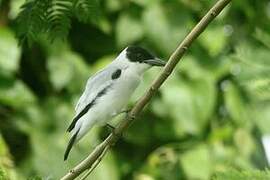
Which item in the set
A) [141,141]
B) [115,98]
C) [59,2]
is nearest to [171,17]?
[141,141]

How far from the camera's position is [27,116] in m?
2.49

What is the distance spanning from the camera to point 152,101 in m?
2.62

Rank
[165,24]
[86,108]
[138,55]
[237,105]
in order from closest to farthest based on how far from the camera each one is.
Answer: [86,108]
[138,55]
[165,24]
[237,105]

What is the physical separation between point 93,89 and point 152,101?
142 centimetres

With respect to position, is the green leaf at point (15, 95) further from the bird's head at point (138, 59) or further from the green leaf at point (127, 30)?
the bird's head at point (138, 59)

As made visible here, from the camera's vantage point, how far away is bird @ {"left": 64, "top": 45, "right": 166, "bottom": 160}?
1172mm

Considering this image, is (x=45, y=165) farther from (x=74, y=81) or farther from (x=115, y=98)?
(x=115, y=98)

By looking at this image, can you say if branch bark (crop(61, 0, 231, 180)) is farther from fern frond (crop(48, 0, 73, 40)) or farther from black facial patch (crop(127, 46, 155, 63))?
black facial patch (crop(127, 46, 155, 63))

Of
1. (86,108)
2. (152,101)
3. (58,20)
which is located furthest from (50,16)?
(152,101)

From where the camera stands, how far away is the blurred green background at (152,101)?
2422 millimetres

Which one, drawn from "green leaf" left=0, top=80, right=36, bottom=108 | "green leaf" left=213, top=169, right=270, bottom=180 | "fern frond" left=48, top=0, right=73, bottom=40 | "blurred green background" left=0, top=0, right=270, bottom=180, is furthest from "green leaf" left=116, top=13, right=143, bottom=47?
"green leaf" left=213, top=169, right=270, bottom=180

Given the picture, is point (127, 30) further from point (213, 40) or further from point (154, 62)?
point (154, 62)

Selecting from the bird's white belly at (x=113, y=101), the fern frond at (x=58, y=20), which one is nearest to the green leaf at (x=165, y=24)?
the bird's white belly at (x=113, y=101)

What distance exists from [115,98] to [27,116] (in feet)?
4.37
